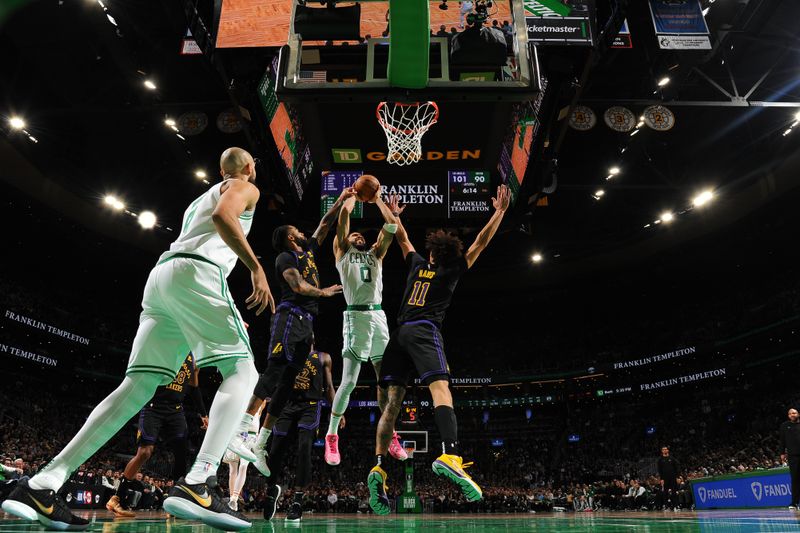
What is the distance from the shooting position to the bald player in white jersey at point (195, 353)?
2877 mm

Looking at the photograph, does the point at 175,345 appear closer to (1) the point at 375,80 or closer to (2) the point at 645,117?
(1) the point at 375,80

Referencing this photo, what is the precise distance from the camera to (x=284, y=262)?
5953 millimetres

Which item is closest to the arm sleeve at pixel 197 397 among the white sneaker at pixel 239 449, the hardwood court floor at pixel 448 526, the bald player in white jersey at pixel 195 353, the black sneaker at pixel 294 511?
the hardwood court floor at pixel 448 526

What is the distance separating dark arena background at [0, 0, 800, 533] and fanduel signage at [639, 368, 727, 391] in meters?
0.15

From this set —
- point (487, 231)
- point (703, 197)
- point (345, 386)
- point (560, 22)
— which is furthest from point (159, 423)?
point (703, 197)

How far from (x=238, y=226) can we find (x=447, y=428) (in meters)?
2.44

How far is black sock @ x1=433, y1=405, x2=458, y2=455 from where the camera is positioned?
14.7 ft

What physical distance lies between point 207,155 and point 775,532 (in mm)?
18021

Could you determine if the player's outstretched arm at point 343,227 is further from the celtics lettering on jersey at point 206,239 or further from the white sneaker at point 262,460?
the celtics lettering on jersey at point 206,239

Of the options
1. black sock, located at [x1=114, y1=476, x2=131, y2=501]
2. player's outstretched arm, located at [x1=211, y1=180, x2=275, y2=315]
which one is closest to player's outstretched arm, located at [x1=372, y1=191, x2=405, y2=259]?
player's outstretched arm, located at [x1=211, y1=180, x2=275, y2=315]

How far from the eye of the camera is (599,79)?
51.5 feet

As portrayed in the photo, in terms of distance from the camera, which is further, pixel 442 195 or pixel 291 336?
pixel 442 195

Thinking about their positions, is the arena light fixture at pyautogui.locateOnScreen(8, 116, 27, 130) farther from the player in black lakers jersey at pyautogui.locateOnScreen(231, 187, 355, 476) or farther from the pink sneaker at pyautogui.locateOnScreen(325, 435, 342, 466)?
the pink sneaker at pyautogui.locateOnScreen(325, 435, 342, 466)

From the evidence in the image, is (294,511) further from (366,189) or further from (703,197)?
(703,197)
